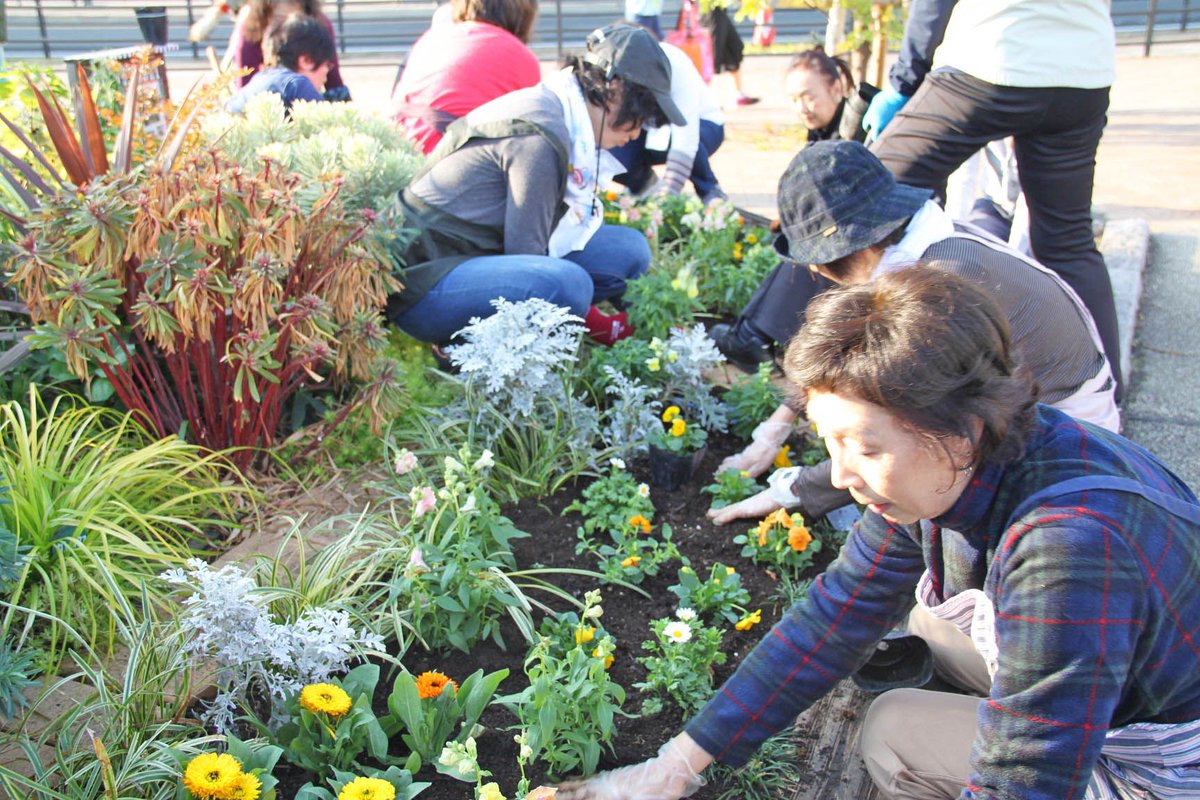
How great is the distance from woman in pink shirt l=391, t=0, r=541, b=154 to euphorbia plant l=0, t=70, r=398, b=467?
176 cm

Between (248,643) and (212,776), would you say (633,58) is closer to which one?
(248,643)

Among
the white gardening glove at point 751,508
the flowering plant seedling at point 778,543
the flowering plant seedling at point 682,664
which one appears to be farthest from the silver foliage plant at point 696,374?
the flowering plant seedling at point 682,664

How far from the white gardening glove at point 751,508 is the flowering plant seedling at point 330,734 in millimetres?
1266

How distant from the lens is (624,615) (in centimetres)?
269

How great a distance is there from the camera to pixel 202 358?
9.50 ft

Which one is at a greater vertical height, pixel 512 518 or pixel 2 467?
pixel 2 467

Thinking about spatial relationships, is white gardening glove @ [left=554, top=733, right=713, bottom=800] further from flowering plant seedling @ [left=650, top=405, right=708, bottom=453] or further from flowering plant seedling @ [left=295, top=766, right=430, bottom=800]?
flowering plant seedling @ [left=650, top=405, right=708, bottom=453]

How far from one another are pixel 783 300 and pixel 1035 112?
3.27 feet

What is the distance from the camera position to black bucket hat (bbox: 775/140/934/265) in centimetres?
259

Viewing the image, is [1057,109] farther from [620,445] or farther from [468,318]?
[468,318]

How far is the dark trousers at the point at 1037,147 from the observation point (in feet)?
11.2

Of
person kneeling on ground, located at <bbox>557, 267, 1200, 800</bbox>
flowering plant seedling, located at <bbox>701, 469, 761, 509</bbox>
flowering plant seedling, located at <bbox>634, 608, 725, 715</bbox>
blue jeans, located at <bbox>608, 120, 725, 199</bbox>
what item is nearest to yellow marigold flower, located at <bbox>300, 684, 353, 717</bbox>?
flowering plant seedling, located at <bbox>634, 608, 725, 715</bbox>

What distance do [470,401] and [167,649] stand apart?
129 cm

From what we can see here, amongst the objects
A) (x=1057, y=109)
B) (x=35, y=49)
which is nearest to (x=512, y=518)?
(x=1057, y=109)
